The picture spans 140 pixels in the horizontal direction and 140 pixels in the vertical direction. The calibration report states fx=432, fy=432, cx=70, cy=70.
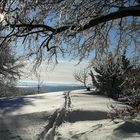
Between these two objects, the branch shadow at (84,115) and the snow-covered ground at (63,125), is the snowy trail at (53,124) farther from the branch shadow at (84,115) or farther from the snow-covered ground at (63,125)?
the branch shadow at (84,115)

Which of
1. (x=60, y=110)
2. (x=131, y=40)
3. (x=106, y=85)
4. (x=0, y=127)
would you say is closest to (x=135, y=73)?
(x=131, y=40)

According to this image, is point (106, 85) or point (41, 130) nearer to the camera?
point (41, 130)

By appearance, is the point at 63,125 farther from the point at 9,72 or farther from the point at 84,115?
the point at 9,72

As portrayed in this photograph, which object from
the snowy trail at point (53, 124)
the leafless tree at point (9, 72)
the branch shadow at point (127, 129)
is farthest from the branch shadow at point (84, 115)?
the leafless tree at point (9, 72)

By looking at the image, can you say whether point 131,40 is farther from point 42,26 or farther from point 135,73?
point 42,26

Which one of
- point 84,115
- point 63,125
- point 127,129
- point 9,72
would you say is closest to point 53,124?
point 63,125

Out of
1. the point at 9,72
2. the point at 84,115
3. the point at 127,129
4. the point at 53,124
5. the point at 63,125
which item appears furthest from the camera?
the point at 9,72

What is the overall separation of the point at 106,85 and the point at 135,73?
21.6m

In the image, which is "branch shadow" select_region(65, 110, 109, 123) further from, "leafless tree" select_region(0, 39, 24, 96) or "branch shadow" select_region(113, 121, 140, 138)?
"leafless tree" select_region(0, 39, 24, 96)

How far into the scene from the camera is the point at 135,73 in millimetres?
16484

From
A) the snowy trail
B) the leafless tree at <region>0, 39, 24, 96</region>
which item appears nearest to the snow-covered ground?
the snowy trail

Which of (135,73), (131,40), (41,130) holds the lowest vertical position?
(41,130)

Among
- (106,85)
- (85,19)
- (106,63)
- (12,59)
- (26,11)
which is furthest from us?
(12,59)

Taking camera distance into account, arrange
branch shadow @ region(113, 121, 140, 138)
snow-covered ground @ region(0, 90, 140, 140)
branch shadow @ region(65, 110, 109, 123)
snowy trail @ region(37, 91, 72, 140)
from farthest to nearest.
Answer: branch shadow @ region(65, 110, 109, 123), snowy trail @ region(37, 91, 72, 140), snow-covered ground @ region(0, 90, 140, 140), branch shadow @ region(113, 121, 140, 138)
